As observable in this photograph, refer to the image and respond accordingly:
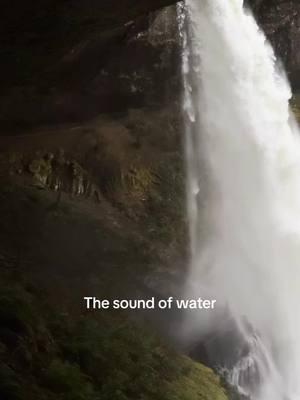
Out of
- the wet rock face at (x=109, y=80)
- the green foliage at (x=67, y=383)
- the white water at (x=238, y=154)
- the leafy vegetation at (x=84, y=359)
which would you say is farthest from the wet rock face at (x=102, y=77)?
the green foliage at (x=67, y=383)

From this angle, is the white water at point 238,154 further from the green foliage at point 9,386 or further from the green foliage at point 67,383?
the green foliage at point 9,386

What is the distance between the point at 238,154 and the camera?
57.8 feet

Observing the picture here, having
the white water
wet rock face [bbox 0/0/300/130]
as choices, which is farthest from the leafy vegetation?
the white water

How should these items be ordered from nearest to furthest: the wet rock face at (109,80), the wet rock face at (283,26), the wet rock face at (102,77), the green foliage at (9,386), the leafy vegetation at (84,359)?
1. the green foliage at (9,386)
2. the leafy vegetation at (84,359)
3. the wet rock face at (102,77)
4. the wet rock face at (109,80)
5. the wet rock face at (283,26)

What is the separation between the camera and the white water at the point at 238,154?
16188mm

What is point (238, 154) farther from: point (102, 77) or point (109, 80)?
point (102, 77)

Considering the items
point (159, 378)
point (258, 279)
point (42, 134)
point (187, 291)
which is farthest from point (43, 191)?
point (159, 378)

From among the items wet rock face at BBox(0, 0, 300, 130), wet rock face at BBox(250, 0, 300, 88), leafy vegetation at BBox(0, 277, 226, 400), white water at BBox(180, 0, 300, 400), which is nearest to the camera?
leafy vegetation at BBox(0, 277, 226, 400)

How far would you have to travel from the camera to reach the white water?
53.1 ft

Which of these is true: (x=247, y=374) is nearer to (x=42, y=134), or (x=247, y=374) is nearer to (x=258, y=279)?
(x=258, y=279)

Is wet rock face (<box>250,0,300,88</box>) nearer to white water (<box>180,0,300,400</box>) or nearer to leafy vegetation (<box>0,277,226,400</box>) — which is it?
white water (<box>180,0,300,400</box>)

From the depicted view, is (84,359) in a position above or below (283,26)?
below

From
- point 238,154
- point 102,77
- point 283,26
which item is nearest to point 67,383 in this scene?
point 102,77

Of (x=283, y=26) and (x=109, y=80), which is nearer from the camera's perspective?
(x=109, y=80)
